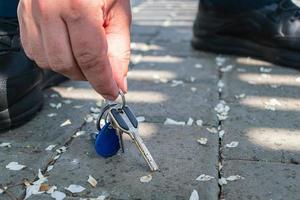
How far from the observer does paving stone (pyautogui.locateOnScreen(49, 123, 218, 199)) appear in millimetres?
765

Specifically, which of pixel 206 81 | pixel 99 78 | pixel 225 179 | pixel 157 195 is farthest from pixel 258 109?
pixel 99 78

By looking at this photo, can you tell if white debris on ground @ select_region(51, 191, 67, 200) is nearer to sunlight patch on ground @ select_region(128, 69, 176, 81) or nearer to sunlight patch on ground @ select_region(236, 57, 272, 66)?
sunlight patch on ground @ select_region(128, 69, 176, 81)

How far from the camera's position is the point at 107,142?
86cm

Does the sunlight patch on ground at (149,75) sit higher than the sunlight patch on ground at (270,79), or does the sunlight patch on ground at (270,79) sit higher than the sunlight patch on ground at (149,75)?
the sunlight patch on ground at (270,79)

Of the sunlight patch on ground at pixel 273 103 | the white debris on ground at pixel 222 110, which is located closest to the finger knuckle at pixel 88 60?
the white debris on ground at pixel 222 110

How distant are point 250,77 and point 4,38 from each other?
734 millimetres

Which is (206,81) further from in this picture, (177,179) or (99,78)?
(99,78)

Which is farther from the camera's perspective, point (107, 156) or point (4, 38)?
point (4, 38)

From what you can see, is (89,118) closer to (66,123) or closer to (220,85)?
(66,123)

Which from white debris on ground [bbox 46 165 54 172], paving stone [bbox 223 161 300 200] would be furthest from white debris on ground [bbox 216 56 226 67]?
white debris on ground [bbox 46 165 54 172]

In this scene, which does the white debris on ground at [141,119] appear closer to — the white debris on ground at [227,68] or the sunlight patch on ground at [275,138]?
the sunlight patch on ground at [275,138]

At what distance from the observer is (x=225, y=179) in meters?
0.81

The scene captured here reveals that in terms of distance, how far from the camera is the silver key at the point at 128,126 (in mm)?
800

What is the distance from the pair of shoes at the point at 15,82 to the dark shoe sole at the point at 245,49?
2.50ft
